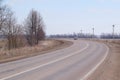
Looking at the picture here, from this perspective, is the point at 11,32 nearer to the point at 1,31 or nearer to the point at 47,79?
the point at 1,31

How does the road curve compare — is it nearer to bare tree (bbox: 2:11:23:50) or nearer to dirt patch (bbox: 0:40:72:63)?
dirt patch (bbox: 0:40:72:63)

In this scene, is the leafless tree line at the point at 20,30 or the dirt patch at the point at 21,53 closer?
the dirt patch at the point at 21,53

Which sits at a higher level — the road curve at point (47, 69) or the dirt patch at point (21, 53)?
the road curve at point (47, 69)

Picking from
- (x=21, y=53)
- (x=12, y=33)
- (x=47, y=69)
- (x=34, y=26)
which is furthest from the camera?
(x=34, y=26)

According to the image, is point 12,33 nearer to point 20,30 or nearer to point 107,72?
point 20,30

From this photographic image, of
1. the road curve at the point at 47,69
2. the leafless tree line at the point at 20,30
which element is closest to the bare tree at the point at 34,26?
the leafless tree line at the point at 20,30

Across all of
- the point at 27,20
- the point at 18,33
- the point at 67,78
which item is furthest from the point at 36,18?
the point at 67,78

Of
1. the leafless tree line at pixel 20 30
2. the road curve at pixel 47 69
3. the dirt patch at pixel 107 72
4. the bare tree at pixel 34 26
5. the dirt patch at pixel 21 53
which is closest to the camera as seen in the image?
the road curve at pixel 47 69

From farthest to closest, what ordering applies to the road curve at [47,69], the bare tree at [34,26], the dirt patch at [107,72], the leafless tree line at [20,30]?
the bare tree at [34,26] → the leafless tree line at [20,30] → the dirt patch at [107,72] → the road curve at [47,69]

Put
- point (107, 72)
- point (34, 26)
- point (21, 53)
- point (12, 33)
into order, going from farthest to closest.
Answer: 1. point (34, 26)
2. point (12, 33)
3. point (21, 53)
4. point (107, 72)

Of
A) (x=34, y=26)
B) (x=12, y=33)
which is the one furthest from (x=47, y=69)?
(x=34, y=26)

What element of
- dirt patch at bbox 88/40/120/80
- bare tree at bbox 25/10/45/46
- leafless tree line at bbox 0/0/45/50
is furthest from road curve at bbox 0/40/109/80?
bare tree at bbox 25/10/45/46

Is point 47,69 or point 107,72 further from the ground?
point 47,69

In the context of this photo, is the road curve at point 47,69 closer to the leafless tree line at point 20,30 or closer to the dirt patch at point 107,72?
the dirt patch at point 107,72
